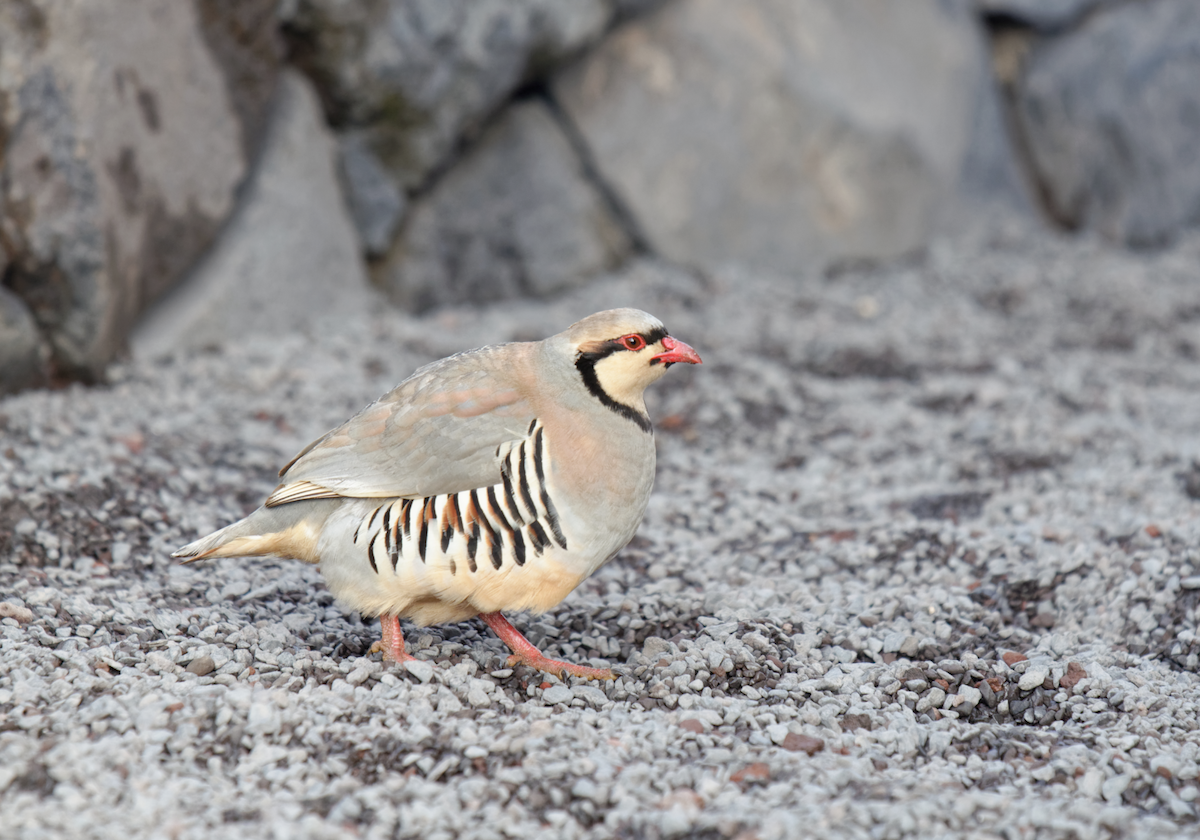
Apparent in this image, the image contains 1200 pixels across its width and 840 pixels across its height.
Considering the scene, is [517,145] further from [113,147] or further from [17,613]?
[17,613]

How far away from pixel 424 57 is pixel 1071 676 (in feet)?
16.3

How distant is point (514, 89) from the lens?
24.9 feet

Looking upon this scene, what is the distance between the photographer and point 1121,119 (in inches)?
371

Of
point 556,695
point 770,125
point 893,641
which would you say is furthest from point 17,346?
point 770,125

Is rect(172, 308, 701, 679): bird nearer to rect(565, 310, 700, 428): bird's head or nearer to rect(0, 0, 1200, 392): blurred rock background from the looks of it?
rect(565, 310, 700, 428): bird's head

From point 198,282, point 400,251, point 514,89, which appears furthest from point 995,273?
point 198,282

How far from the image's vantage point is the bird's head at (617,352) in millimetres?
3275

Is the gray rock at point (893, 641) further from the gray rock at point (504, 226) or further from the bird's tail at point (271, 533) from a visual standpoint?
the gray rock at point (504, 226)

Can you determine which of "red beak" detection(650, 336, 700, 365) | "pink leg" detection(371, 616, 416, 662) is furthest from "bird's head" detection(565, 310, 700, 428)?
"pink leg" detection(371, 616, 416, 662)

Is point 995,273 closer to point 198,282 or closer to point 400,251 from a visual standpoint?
point 400,251

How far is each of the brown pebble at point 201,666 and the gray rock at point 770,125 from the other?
210 inches

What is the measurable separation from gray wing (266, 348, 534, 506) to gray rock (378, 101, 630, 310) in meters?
4.24

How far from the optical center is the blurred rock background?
17.6 ft

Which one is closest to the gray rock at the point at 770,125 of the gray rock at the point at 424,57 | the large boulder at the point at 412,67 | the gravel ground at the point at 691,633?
the large boulder at the point at 412,67
